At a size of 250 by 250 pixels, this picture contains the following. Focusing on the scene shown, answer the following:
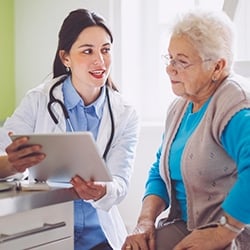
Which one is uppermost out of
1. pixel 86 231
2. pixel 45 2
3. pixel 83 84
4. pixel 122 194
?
pixel 45 2

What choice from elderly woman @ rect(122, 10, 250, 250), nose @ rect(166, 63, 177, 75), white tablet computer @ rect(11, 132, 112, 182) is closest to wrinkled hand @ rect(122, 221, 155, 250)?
elderly woman @ rect(122, 10, 250, 250)

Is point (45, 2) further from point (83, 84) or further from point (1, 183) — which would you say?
point (1, 183)

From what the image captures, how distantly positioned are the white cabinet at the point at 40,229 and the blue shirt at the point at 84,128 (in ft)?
0.97

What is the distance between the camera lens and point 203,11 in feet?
5.12

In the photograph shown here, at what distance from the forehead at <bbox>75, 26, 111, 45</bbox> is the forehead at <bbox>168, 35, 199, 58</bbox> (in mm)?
473

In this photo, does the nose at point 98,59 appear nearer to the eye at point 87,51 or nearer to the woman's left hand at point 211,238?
the eye at point 87,51

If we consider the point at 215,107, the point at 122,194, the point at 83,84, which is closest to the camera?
the point at 215,107

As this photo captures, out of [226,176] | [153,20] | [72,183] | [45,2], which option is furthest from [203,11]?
[45,2]

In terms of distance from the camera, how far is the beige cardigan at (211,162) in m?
1.44

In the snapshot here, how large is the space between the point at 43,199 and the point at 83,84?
0.67 m

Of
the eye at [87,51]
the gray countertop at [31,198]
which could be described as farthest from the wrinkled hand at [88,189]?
the eye at [87,51]

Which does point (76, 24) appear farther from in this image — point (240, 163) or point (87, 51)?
point (240, 163)

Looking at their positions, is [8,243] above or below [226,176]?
below

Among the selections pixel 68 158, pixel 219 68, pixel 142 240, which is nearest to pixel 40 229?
pixel 68 158
